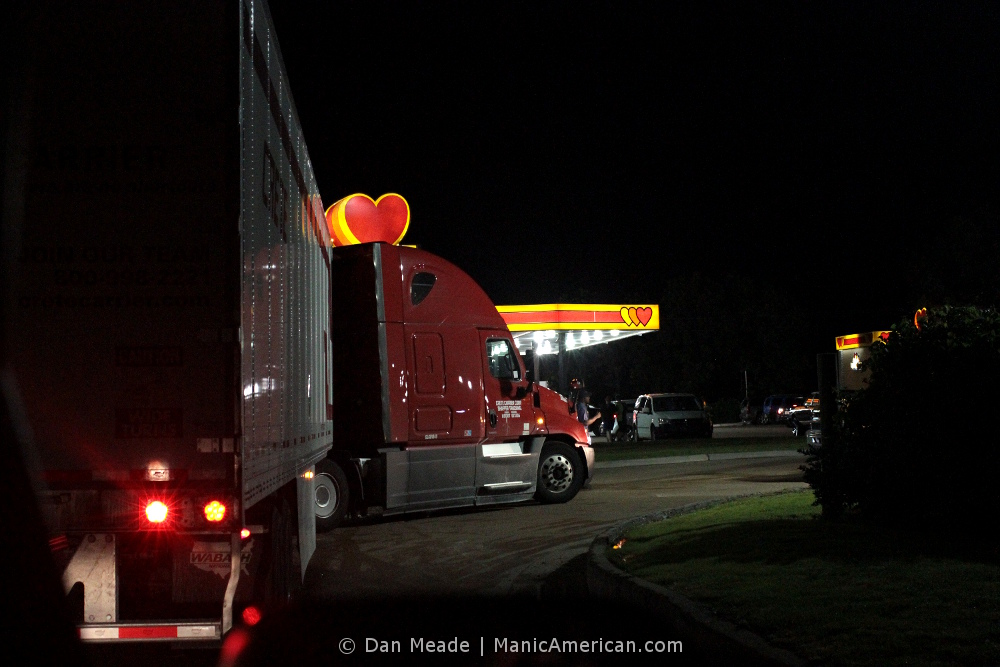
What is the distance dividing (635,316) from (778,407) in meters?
23.6

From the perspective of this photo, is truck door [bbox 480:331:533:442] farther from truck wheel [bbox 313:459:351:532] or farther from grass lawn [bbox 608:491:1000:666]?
grass lawn [bbox 608:491:1000:666]

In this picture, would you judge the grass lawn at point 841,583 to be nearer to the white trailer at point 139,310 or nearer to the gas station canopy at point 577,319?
the white trailer at point 139,310

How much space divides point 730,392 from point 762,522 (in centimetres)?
6817

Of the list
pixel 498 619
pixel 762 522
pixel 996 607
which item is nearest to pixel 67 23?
pixel 498 619

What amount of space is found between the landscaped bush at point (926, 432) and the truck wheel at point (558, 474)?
18.5 ft

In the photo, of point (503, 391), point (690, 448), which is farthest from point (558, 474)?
point (690, 448)

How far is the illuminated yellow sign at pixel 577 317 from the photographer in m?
30.0

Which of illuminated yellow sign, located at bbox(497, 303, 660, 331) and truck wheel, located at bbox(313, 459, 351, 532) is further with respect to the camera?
illuminated yellow sign, located at bbox(497, 303, 660, 331)

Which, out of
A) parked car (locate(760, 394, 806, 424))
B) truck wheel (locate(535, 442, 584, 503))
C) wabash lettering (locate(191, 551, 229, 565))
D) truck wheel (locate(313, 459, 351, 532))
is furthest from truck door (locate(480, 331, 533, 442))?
parked car (locate(760, 394, 806, 424))

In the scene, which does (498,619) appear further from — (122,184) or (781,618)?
(122,184)

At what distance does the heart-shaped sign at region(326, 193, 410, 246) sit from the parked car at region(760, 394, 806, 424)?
119 ft

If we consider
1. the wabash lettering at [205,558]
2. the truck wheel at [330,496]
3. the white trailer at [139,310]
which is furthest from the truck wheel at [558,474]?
the wabash lettering at [205,558]

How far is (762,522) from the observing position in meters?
10.1

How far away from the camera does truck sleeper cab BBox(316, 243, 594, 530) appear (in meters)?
13.1
